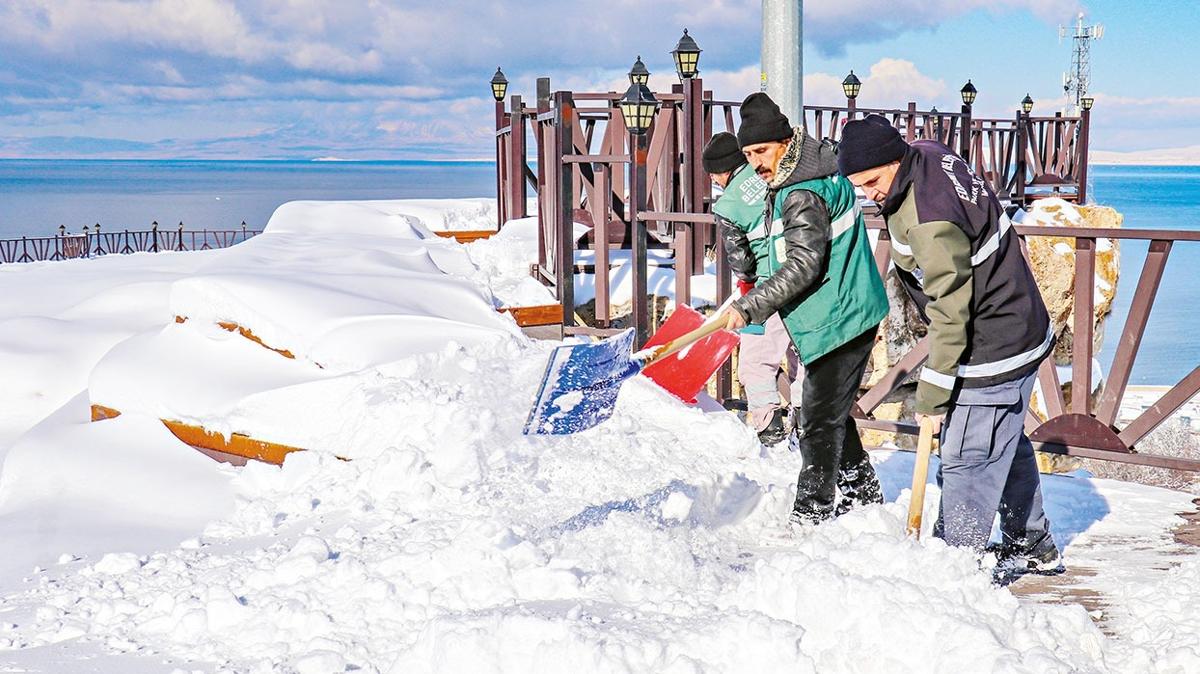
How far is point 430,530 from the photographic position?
394 centimetres

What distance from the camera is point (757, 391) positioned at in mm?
5676

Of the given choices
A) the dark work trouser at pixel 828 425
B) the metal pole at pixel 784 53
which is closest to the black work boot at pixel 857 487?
the dark work trouser at pixel 828 425

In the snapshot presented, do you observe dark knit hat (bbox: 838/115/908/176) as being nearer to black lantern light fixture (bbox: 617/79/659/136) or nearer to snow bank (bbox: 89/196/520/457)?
snow bank (bbox: 89/196/520/457)

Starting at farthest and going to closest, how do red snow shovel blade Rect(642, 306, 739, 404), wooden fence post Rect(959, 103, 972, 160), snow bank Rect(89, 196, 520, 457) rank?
1. wooden fence post Rect(959, 103, 972, 160)
2. red snow shovel blade Rect(642, 306, 739, 404)
3. snow bank Rect(89, 196, 520, 457)

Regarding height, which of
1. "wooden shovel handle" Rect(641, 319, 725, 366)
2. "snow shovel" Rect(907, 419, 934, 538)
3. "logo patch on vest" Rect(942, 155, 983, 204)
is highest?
"logo patch on vest" Rect(942, 155, 983, 204)

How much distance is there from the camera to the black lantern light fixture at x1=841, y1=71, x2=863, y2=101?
18938 millimetres

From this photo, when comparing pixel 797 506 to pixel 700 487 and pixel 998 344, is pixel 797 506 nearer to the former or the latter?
pixel 700 487

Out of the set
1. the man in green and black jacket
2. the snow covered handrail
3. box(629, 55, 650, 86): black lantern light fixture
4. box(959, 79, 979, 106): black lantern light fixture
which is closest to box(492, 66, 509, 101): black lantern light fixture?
box(629, 55, 650, 86): black lantern light fixture

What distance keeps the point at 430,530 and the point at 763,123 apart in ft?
6.09

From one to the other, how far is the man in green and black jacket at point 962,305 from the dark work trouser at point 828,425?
0.36 meters

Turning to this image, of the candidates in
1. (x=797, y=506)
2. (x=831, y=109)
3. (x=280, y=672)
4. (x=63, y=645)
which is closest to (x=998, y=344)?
(x=797, y=506)

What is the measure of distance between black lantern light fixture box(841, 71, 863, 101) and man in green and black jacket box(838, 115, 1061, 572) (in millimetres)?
16314

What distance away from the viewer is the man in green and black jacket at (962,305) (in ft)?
10.3

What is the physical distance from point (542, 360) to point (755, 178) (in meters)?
1.70
